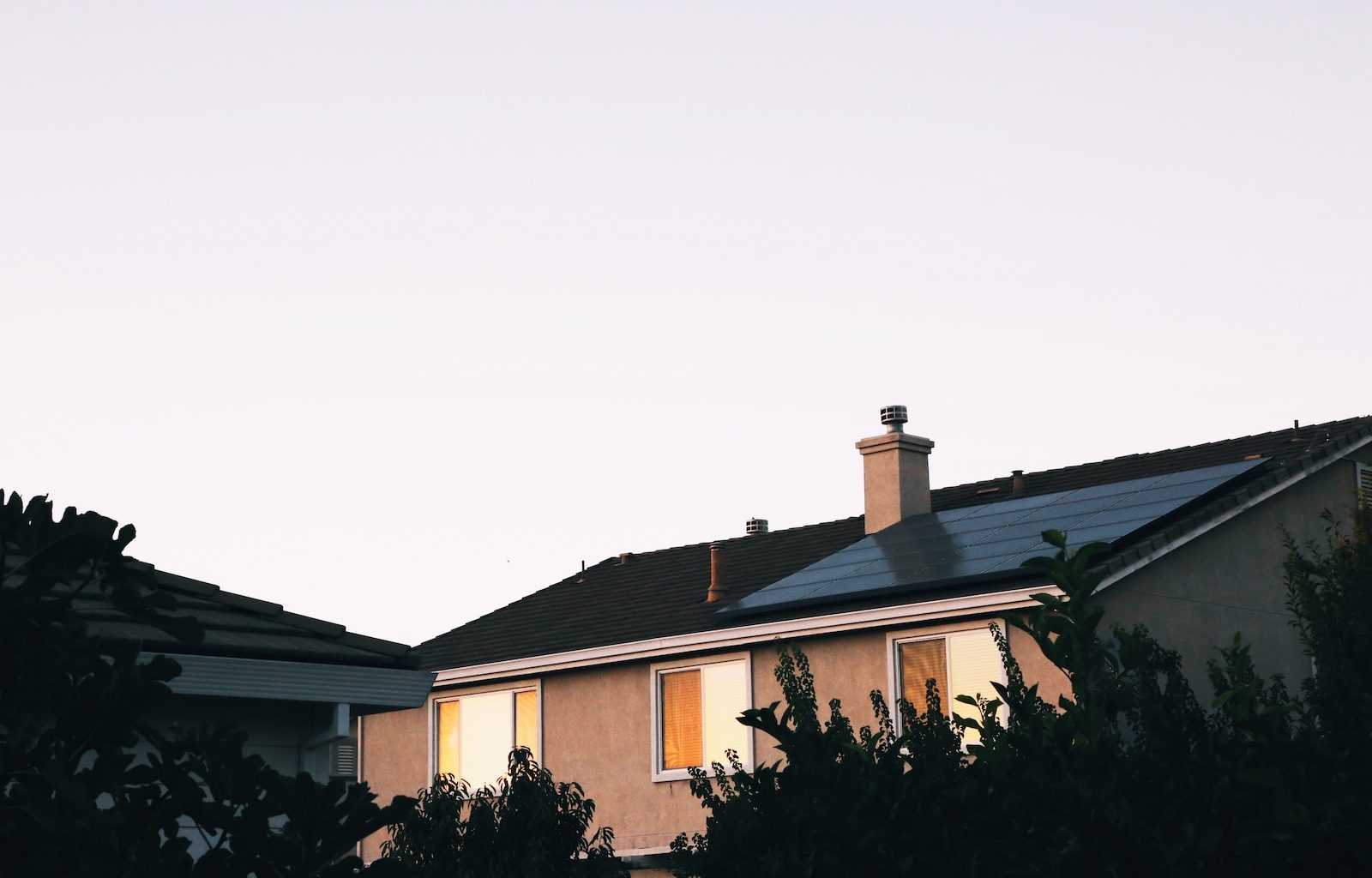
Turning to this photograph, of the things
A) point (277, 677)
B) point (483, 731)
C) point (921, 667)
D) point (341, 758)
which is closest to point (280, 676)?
point (277, 677)

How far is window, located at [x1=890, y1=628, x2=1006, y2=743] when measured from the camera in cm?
2319

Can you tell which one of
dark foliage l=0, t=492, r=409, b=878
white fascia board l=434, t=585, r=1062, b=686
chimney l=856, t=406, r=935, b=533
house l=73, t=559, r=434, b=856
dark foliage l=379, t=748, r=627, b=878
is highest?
chimney l=856, t=406, r=935, b=533

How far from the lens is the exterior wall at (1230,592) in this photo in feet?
76.7

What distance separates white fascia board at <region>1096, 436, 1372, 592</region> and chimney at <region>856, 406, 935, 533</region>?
6.39m

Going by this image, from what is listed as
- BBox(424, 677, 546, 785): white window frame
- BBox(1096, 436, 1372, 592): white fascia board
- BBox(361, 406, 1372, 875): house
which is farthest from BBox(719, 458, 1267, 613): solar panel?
BBox(424, 677, 546, 785): white window frame

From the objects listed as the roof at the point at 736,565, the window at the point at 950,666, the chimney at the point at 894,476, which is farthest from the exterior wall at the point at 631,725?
the chimney at the point at 894,476

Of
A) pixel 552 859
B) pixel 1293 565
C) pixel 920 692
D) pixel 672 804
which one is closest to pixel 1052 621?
pixel 1293 565

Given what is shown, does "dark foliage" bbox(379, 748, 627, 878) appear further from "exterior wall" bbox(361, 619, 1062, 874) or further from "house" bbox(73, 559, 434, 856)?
"exterior wall" bbox(361, 619, 1062, 874)

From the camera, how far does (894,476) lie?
29.5 meters

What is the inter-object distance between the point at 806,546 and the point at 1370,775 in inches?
906

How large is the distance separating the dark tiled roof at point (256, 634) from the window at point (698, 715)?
1377 centimetres

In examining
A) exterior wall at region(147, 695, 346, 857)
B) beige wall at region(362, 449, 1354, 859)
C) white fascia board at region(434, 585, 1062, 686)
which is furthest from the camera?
beige wall at region(362, 449, 1354, 859)

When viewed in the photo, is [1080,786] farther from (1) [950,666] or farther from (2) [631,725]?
(2) [631,725]

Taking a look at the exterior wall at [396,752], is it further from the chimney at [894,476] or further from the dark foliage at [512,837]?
the dark foliage at [512,837]
